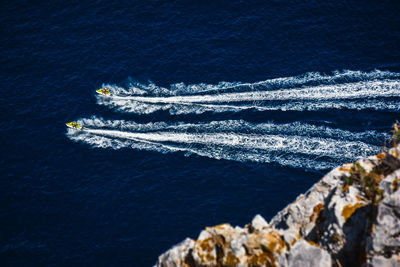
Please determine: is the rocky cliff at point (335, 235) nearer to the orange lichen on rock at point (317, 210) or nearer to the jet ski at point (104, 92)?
the orange lichen on rock at point (317, 210)

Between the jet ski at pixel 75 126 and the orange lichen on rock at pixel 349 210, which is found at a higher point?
the orange lichen on rock at pixel 349 210

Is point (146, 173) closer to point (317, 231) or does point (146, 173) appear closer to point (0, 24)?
point (317, 231)

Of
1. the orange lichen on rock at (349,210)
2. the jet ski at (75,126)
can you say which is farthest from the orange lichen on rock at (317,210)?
the jet ski at (75,126)

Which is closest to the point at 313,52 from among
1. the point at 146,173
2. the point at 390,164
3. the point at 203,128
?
the point at 203,128

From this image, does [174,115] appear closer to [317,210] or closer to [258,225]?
[258,225]

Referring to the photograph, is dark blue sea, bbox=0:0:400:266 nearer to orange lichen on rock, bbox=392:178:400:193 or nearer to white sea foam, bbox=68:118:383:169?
white sea foam, bbox=68:118:383:169
